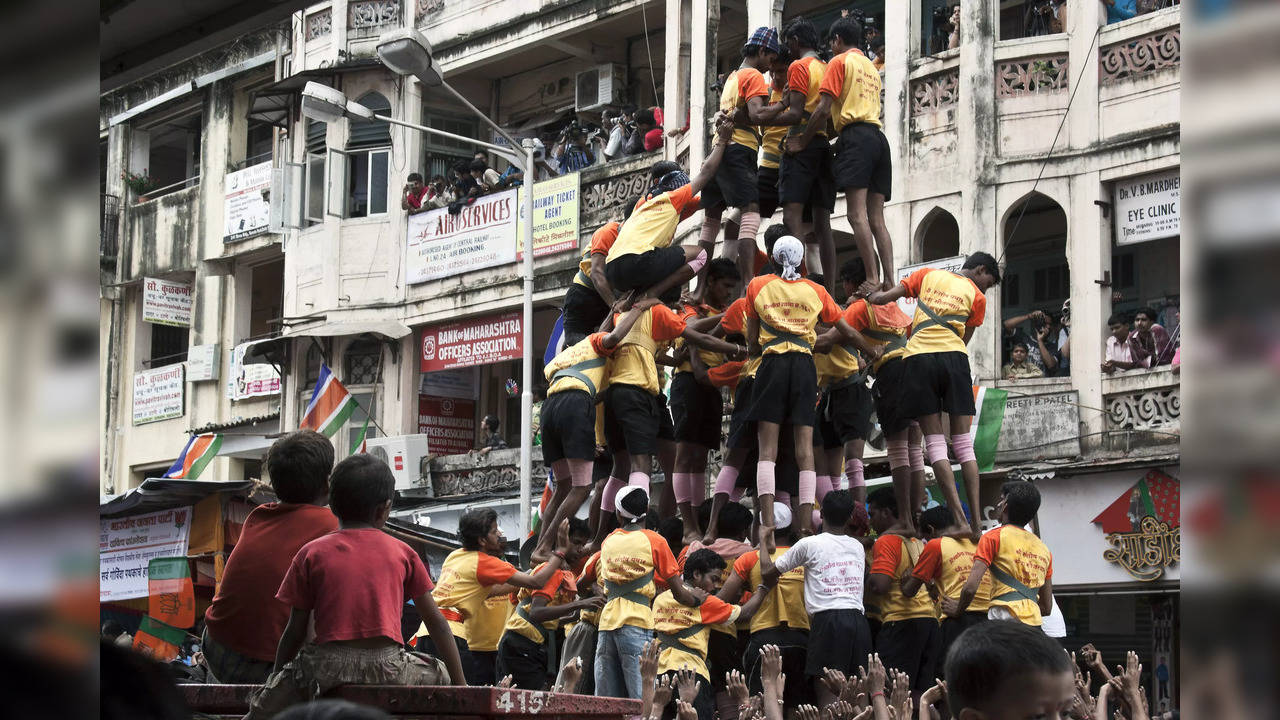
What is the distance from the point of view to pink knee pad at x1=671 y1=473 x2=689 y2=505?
12166 mm

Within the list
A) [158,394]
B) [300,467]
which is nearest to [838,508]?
[300,467]

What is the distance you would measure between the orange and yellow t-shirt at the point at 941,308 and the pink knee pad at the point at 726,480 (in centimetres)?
163

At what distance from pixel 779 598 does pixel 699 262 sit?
2.83m

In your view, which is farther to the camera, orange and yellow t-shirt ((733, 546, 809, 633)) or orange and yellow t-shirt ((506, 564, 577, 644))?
orange and yellow t-shirt ((506, 564, 577, 644))

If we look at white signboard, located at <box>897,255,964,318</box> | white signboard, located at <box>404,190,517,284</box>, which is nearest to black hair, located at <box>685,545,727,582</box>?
white signboard, located at <box>897,255,964,318</box>

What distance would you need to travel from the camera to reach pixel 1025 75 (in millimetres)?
20859

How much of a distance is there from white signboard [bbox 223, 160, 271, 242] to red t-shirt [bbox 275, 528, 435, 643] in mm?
28690

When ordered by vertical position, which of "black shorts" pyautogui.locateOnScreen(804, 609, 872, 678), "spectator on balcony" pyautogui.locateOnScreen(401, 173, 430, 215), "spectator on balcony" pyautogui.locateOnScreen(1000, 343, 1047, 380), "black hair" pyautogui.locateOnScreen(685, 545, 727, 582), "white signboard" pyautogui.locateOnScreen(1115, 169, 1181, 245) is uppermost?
"spectator on balcony" pyautogui.locateOnScreen(401, 173, 430, 215)

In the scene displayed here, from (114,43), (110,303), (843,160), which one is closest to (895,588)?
(843,160)

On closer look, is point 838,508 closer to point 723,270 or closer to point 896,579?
point 896,579

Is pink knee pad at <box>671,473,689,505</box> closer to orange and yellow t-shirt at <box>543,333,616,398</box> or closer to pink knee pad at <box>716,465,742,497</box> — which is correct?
pink knee pad at <box>716,465,742,497</box>

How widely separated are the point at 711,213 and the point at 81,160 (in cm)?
1104

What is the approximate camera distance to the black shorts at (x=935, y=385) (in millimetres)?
11289

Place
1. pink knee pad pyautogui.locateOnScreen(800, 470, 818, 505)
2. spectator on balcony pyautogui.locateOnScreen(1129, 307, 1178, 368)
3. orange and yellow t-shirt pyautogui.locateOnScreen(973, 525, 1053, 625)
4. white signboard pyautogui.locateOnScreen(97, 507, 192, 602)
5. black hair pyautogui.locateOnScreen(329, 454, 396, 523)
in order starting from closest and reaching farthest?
black hair pyautogui.locateOnScreen(329, 454, 396, 523), orange and yellow t-shirt pyautogui.locateOnScreen(973, 525, 1053, 625), pink knee pad pyautogui.locateOnScreen(800, 470, 818, 505), white signboard pyautogui.locateOnScreen(97, 507, 192, 602), spectator on balcony pyautogui.locateOnScreen(1129, 307, 1178, 368)
